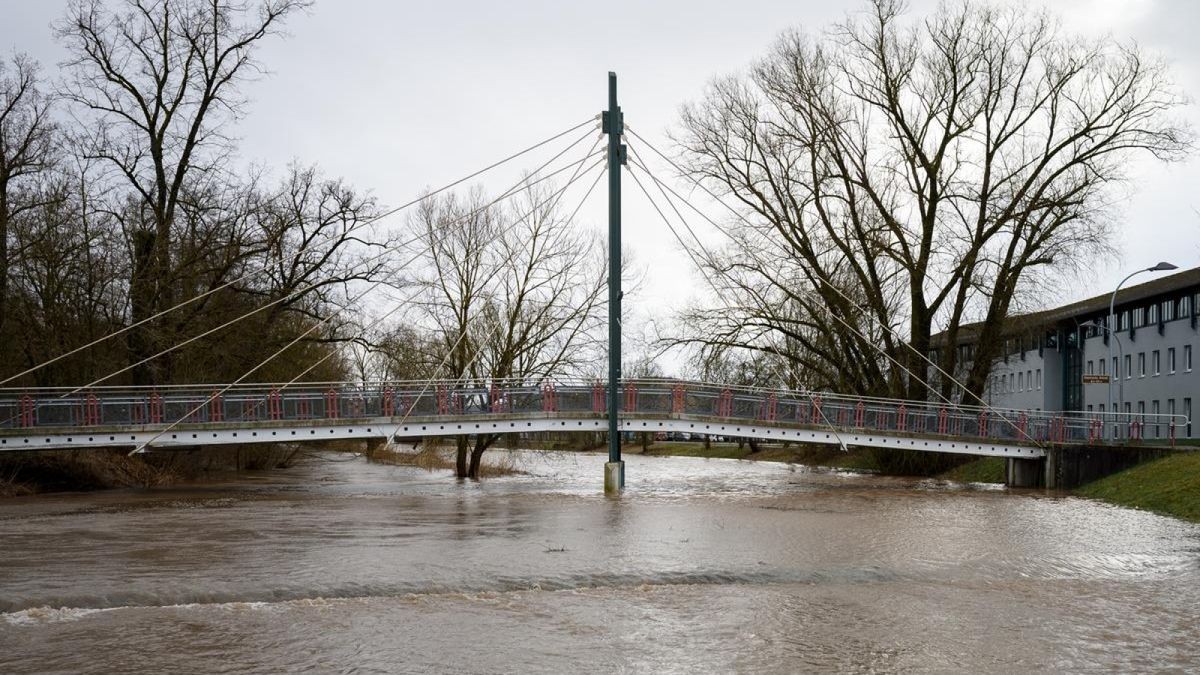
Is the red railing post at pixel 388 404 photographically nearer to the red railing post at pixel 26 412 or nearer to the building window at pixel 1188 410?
the red railing post at pixel 26 412

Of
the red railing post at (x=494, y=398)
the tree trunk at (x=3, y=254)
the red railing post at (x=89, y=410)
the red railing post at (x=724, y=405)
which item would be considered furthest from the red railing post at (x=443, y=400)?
the tree trunk at (x=3, y=254)

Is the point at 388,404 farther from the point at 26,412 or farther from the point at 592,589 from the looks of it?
the point at 592,589

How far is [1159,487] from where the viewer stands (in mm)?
28297

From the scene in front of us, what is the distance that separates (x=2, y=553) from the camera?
688 inches

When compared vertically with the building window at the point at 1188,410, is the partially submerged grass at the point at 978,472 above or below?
below

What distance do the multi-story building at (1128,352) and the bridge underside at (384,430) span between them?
39.6ft

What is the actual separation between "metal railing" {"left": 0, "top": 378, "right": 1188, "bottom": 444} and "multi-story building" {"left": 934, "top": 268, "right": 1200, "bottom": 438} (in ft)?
20.3

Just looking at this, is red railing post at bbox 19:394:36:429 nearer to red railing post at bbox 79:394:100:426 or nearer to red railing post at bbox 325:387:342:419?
red railing post at bbox 79:394:100:426

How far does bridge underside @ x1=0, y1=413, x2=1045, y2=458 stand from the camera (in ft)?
101

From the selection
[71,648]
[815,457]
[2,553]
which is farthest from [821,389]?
[71,648]

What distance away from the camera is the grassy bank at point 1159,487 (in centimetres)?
2564

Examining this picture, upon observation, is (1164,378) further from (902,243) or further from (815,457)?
(902,243)

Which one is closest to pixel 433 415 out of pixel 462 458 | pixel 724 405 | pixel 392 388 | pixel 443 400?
pixel 443 400

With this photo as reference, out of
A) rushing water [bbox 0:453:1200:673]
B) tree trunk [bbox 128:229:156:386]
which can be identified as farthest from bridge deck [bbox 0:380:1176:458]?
rushing water [bbox 0:453:1200:673]
